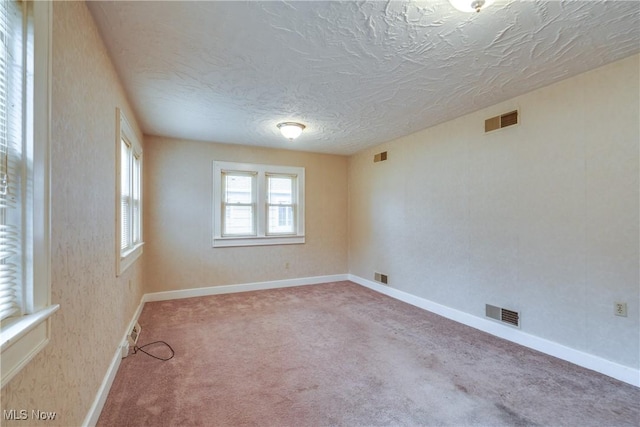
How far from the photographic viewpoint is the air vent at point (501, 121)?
3.13 m

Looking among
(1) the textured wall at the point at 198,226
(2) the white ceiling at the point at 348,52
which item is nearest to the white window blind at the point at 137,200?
(1) the textured wall at the point at 198,226

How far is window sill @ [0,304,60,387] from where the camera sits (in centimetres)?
91

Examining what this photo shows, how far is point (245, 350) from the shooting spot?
9.57ft

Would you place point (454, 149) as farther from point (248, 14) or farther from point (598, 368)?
point (248, 14)

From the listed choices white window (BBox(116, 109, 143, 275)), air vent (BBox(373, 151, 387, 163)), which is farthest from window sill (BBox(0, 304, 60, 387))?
air vent (BBox(373, 151, 387, 163))

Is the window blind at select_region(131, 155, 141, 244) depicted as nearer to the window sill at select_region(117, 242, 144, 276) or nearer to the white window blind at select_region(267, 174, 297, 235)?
the window sill at select_region(117, 242, 144, 276)

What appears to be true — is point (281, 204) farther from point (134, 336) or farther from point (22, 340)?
point (22, 340)

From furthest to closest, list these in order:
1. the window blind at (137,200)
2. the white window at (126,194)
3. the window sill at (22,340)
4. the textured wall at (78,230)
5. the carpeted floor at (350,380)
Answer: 1. the window blind at (137,200)
2. the white window at (126,194)
3. the carpeted floor at (350,380)
4. the textured wall at (78,230)
5. the window sill at (22,340)

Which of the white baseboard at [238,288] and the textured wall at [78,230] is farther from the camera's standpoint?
the white baseboard at [238,288]

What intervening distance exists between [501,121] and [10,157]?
393cm

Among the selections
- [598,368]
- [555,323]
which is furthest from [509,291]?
[598,368]

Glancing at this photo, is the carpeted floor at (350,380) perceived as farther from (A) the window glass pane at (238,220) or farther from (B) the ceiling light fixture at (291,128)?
(B) the ceiling light fixture at (291,128)

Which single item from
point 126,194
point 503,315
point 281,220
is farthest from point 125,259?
point 503,315

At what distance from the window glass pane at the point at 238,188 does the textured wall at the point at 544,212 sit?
281cm
